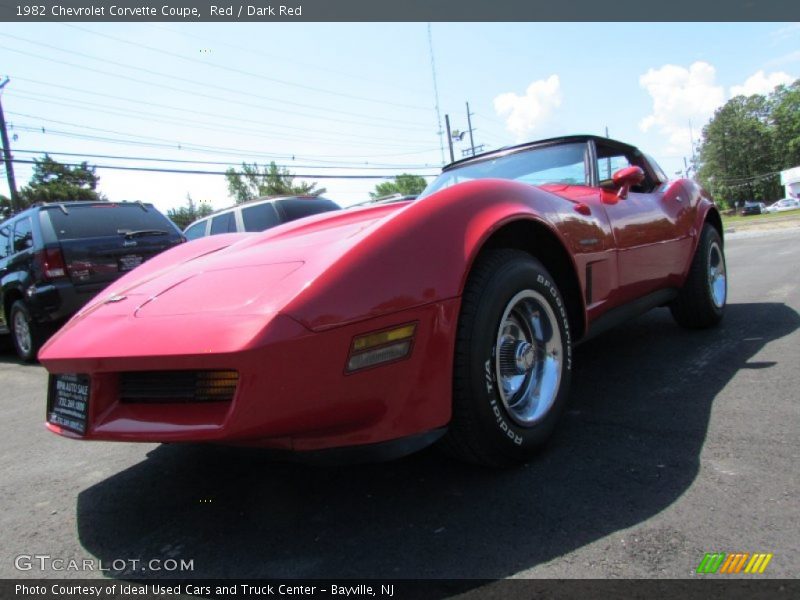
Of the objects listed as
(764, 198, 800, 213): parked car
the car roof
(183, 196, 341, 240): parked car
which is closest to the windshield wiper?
(183, 196, 341, 240): parked car

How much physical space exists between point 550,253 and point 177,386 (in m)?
1.64

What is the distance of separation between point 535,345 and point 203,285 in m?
1.31

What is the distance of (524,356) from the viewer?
2.15 meters

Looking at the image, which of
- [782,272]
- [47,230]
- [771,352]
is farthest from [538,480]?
[782,272]

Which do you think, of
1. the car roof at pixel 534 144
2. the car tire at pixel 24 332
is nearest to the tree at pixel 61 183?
the car tire at pixel 24 332

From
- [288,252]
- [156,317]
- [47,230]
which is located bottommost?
[156,317]

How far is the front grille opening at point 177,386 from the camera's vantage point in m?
1.58

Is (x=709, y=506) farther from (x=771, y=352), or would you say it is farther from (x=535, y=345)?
(x=771, y=352)

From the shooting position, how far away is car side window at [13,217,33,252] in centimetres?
522

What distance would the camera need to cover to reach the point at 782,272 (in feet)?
21.7

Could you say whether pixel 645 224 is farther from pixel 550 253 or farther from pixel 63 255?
pixel 63 255

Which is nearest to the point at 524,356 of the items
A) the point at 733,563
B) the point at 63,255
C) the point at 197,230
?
the point at 733,563

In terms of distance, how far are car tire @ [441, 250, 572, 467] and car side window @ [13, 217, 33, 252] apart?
193 inches

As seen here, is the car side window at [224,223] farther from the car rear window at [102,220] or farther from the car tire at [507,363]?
the car tire at [507,363]
